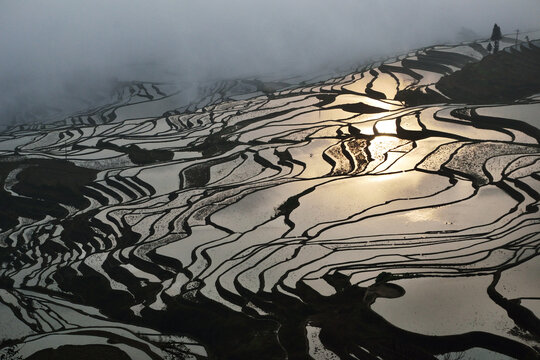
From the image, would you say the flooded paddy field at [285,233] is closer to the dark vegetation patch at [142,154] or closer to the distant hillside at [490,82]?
the dark vegetation patch at [142,154]

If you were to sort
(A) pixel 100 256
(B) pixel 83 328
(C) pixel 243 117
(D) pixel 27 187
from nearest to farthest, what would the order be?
(B) pixel 83 328 → (A) pixel 100 256 → (D) pixel 27 187 → (C) pixel 243 117

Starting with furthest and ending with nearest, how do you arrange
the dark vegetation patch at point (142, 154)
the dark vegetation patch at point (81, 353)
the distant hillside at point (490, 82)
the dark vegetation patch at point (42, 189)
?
the distant hillside at point (490, 82)
the dark vegetation patch at point (142, 154)
the dark vegetation patch at point (42, 189)
the dark vegetation patch at point (81, 353)

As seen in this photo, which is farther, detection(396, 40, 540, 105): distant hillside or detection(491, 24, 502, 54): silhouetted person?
detection(491, 24, 502, 54): silhouetted person

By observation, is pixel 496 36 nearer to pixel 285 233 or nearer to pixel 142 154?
pixel 142 154

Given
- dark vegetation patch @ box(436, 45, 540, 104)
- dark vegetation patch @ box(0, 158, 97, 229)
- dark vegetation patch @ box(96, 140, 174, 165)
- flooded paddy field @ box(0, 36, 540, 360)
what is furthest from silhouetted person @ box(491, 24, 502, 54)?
dark vegetation patch @ box(0, 158, 97, 229)

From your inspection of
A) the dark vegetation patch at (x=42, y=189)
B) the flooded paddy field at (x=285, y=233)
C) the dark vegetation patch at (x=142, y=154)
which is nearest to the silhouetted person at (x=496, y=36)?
the flooded paddy field at (x=285, y=233)

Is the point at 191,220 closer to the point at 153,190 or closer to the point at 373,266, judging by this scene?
the point at 153,190

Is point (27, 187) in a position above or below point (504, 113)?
below

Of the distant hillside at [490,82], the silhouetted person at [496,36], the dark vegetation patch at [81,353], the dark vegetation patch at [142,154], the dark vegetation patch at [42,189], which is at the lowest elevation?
the dark vegetation patch at [42,189]

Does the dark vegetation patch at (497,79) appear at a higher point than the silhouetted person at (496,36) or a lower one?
lower

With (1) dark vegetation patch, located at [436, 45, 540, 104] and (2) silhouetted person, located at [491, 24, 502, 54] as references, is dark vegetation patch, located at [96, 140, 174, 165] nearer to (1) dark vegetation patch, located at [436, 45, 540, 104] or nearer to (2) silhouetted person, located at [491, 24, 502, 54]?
(1) dark vegetation patch, located at [436, 45, 540, 104]

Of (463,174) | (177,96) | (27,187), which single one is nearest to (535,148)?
(463,174)
